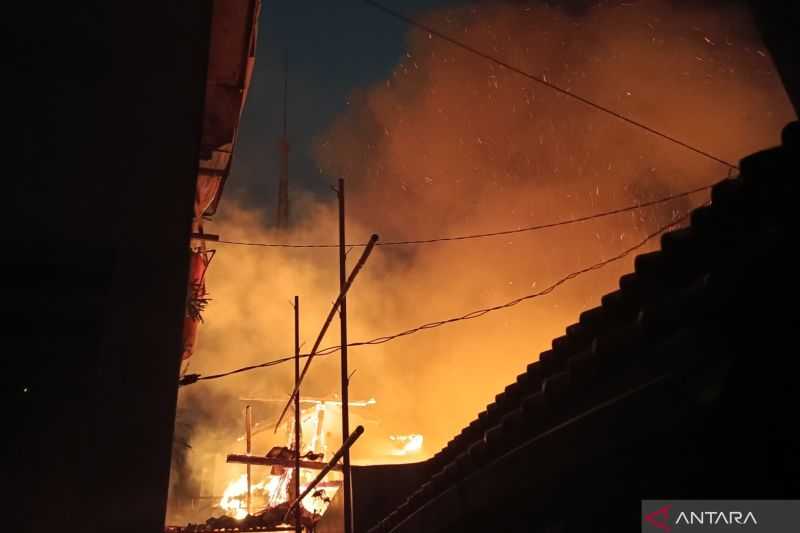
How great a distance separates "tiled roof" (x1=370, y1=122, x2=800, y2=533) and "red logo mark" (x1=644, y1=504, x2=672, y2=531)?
2.19ft

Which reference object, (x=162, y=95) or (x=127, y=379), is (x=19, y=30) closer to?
(x=162, y=95)

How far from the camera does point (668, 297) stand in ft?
9.34

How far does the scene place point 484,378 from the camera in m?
25.6

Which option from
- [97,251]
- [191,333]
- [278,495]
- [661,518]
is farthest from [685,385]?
[278,495]

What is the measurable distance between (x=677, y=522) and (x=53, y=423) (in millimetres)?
5049

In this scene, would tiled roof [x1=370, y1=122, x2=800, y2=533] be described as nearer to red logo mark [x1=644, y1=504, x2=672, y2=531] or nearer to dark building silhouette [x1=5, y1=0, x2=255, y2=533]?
red logo mark [x1=644, y1=504, x2=672, y2=531]

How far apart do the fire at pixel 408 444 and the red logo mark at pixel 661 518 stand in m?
22.1

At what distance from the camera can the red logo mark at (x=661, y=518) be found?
3055mm

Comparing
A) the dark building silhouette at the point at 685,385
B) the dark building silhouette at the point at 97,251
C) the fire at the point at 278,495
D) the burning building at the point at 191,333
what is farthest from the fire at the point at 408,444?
the dark building silhouette at the point at 685,385

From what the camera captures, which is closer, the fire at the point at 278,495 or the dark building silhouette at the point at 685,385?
the dark building silhouette at the point at 685,385

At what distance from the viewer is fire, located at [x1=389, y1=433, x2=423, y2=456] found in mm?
24411

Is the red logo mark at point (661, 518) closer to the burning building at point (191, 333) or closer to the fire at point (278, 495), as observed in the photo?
the burning building at point (191, 333)

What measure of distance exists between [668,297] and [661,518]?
1.33 metres

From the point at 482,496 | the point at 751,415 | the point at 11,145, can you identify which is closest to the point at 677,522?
the point at 751,415
